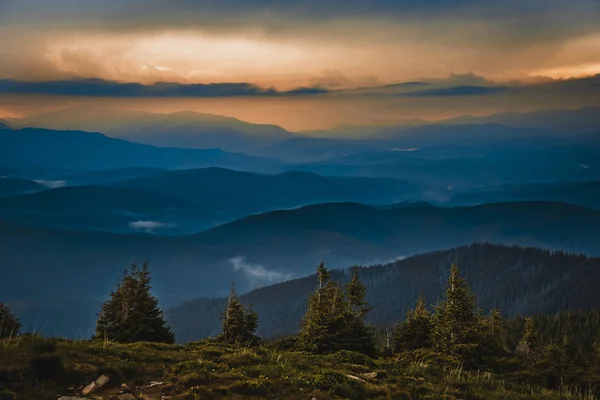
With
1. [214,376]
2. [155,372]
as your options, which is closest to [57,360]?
[155,372]

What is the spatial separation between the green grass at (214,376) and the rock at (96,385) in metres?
0.24

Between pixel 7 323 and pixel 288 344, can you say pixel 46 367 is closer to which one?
pixel 7 323

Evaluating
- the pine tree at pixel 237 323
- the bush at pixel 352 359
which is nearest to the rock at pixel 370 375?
the bush at pixel 352 359

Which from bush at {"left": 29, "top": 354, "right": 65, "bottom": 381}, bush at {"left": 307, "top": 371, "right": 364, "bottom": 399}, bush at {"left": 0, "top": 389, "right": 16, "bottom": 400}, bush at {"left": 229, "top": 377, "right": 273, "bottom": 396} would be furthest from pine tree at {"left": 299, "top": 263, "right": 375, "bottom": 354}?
bush at {"left": 0, "top": 389, "right": 16, "bottom": 400}

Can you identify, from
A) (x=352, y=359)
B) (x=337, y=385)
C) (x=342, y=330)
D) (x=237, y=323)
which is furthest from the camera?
(x=237, y=323)

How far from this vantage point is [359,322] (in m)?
40.0

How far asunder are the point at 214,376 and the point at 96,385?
13.5ft

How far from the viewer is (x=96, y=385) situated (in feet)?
59.5

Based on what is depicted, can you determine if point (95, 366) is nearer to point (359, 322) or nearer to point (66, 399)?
point (66, 399)

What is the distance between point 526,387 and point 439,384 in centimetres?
527

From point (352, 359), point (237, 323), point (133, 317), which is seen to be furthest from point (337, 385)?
point (237, 323)

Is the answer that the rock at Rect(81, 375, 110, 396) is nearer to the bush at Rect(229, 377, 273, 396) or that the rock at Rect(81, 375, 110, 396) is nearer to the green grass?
the green grass

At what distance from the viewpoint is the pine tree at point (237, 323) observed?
129ft

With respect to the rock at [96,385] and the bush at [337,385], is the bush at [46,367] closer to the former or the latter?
the rock at [96,385]
